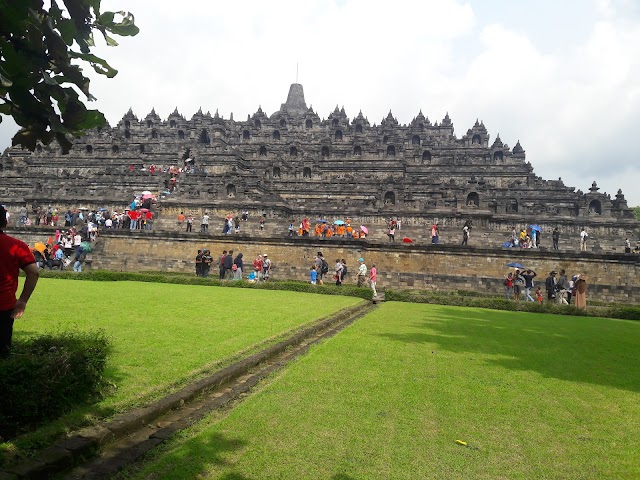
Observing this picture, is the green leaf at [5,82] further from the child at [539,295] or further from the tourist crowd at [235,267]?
the child at [539,295]

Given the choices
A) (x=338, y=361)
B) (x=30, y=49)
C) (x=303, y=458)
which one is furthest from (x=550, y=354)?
(x=30, y=49)

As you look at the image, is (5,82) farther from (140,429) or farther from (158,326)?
(158,326)

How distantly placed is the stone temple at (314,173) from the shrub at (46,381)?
1052 inches

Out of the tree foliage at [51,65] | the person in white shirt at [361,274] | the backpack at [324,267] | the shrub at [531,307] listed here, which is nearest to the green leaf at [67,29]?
the tree foliage at [51,65]

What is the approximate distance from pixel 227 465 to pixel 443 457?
69.3 inches

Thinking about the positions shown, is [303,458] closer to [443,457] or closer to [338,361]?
[443,457]

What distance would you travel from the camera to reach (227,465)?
12.3 feet

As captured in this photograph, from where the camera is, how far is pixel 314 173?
43375 millimetres

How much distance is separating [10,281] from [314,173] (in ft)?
128

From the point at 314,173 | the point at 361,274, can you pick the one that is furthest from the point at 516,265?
the point at 314,173

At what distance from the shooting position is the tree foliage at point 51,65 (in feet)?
11.1

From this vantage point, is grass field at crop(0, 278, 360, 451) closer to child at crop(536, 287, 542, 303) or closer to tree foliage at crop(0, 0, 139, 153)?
tree foliage at crop(0, 0, 139, 153)

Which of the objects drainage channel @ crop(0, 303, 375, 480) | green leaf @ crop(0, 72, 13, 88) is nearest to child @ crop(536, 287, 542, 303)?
drainage channel @ crop(0, 303, 375, 480)

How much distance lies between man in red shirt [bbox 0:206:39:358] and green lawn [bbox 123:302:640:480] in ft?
6.89
